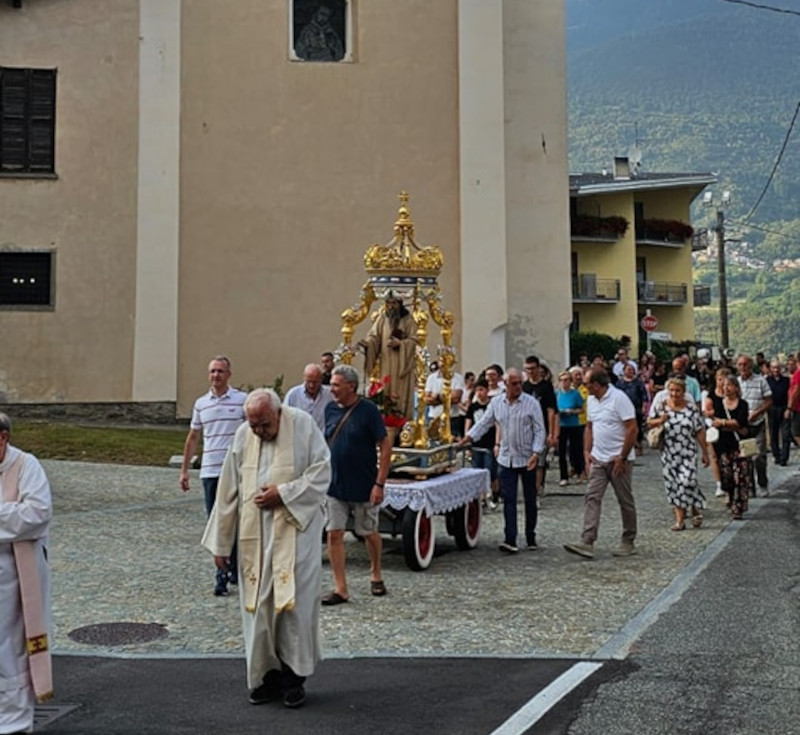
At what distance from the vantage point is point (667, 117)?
194750 millimetres

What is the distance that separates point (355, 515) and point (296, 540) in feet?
9.80

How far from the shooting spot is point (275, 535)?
6.23m

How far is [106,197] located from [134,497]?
12274 millimetres

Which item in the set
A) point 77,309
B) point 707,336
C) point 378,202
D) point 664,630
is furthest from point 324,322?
point 707,336

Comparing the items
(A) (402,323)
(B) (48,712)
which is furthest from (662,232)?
(B) (48,712)

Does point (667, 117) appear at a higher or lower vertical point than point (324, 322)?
higher

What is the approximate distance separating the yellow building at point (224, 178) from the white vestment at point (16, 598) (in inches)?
823

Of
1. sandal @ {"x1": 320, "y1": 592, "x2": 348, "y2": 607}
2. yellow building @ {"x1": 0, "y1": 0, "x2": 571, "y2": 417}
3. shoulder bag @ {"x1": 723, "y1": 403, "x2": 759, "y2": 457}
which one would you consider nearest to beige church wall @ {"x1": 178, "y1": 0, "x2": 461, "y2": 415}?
yellow building @ {"x1": 0, "y1": 0, "x2": 571, "y2": 417}

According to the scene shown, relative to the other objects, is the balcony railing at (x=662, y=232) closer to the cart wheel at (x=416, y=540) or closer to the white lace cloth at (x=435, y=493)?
the white lace cloth at (x=435, y=493)

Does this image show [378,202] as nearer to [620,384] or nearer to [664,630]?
[620,384]

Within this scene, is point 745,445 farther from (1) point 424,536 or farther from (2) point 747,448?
Answer: (1) point 424,536

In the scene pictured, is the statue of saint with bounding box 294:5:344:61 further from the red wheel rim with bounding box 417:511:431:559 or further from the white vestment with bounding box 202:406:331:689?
the white vestment with bounding box 202:406:331:689

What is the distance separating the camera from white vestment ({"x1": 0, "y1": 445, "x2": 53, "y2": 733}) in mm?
5395

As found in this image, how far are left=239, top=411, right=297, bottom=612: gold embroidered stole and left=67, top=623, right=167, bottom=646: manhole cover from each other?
1.77m
